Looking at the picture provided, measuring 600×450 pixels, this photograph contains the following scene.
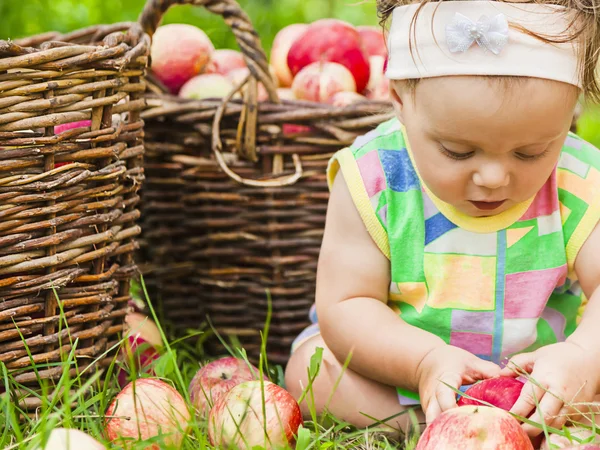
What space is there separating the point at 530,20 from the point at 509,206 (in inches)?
13.0

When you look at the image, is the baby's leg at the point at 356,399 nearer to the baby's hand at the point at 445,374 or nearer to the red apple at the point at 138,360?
the baby's hand at the point at 445,374

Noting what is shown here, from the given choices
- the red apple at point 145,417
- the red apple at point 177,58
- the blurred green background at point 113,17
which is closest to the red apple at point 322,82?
the red apple at point 177,58

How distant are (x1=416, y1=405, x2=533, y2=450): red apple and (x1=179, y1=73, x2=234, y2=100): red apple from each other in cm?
127

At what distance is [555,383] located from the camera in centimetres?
128

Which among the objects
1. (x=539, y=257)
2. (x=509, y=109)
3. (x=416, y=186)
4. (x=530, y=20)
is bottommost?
(x=539, y=257)

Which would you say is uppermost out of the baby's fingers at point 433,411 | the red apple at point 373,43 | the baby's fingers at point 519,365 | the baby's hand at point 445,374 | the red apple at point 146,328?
the red apple at point 373,43

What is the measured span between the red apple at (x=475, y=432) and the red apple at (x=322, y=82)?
1.21 metres

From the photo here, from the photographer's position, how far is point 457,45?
1.32 meters

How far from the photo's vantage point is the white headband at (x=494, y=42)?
129 cm

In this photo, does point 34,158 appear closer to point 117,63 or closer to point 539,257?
point 117,63

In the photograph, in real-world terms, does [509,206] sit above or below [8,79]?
below

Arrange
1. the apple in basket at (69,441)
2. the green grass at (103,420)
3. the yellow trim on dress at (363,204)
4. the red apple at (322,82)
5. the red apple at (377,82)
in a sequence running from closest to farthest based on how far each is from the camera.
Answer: the apple in basket at (69,441), the green grass at (103,420), the yellow trim on dress at (363,204), the red apple at (322,82), the red apple at (377,82)

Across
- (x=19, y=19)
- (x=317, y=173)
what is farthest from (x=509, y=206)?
(x=19, y=19)

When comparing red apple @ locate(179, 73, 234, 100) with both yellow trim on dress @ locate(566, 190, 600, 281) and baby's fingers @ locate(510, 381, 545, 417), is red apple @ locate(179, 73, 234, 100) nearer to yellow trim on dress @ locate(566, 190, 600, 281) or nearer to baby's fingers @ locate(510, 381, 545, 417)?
yellow trim on dress @ locate(566, 190, 600, 281)
